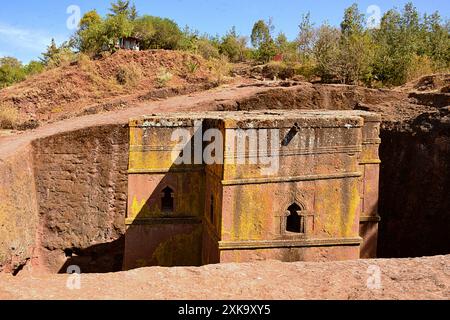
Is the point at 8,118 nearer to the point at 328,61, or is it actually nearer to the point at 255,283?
the point at 328,61

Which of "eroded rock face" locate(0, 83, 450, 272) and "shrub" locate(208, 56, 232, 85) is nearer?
"eroded rock face" locate(0, 83, 450, 272)

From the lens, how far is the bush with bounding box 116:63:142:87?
19.4m

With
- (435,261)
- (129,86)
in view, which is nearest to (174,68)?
(129,86)

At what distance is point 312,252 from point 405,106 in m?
6.53

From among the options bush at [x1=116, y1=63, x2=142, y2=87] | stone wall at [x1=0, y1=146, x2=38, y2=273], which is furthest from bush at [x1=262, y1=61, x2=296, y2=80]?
stone wall at [x1=0, y1=146, x2=38, y2=273]

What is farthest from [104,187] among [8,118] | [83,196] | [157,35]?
[157,35]

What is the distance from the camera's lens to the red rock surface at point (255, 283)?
3.83m

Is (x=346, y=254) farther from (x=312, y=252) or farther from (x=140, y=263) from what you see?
(x=140, y=263)

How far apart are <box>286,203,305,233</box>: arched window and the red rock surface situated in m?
3.08

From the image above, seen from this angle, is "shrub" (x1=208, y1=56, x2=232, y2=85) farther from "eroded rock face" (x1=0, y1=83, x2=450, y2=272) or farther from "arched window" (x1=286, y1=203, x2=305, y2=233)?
"arched window" (x1=286, y1=203, x2=305, y2=233)

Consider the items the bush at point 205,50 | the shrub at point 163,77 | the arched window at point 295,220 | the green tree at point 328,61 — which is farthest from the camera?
the bush at point 205,50

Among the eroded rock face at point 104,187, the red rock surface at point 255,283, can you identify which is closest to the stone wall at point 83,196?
the eroded rock face at point 104,187

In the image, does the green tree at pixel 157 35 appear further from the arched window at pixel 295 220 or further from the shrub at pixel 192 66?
the arched window at pixel 295 220

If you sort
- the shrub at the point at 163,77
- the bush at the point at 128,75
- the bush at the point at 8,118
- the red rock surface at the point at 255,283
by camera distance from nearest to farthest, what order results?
1. the red rock surface at the point at 255,283
2. the bush at the point at 8,118
3. the bush at the point at 128,75
4. the shrub at the point at 163,77
